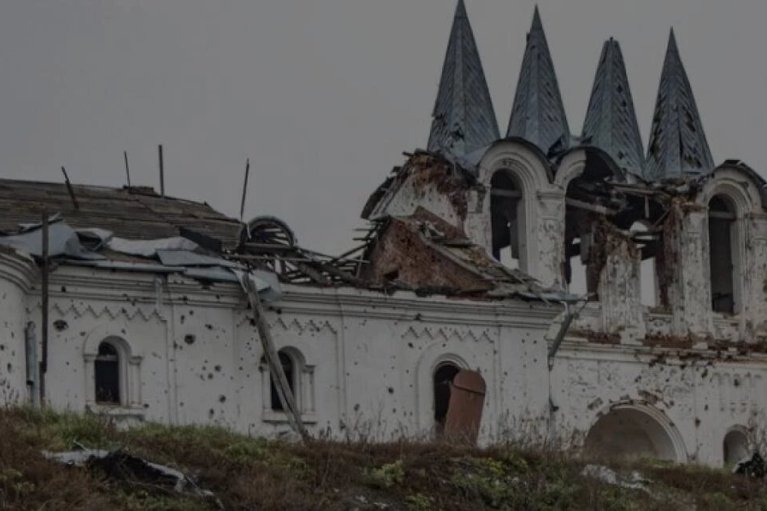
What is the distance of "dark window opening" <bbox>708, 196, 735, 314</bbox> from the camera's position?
43531mm

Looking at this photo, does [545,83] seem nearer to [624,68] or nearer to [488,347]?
[624,68]

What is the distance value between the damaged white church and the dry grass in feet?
11.1

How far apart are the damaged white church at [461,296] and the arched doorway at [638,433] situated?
0.06 meters

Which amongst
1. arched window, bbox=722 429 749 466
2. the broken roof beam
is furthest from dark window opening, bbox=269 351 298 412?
arched window, bbox=722 429 749 466

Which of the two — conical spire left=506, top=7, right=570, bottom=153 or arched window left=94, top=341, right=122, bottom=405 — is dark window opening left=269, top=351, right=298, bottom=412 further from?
conical spire left=506, top=7, right=570, bottom=153

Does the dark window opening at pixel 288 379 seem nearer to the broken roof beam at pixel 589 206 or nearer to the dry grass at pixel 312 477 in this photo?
the dry grass at pixel 312 477


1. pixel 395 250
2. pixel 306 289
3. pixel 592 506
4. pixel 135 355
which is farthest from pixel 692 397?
pixel 592 506

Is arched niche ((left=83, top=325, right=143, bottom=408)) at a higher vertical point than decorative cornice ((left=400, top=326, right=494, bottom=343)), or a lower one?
lower

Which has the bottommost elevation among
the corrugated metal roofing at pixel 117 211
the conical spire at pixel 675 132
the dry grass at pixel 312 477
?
the dry grass at pixel 312 477

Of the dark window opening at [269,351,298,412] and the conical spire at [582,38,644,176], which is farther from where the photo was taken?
A: the conical spire at [582,38,644,176]

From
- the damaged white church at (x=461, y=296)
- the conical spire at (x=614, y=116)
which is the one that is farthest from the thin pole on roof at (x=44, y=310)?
the conical spire at (x=614, y=116)

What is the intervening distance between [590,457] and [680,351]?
45.8 feet

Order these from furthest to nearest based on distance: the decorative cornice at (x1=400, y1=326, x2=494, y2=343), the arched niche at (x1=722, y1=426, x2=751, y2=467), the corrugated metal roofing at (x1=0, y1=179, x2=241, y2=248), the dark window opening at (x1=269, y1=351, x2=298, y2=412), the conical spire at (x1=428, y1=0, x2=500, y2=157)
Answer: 1. the conical spire at (x1=428, y1=0, x2=500, y2=157)
2. the arched niche at (x1=722, y1=426, x2=751, y2=467)
3. the decorative cornice at (x1=400, y1=326, x2=494, y2=343)
4. the corrugated metal roofing at (x1=0, y1=179, x2=241, y2=248)
5. the dark window opening at (x1=269, y1=351, x2=298, y2=412)

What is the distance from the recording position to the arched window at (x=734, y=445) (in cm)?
4234
